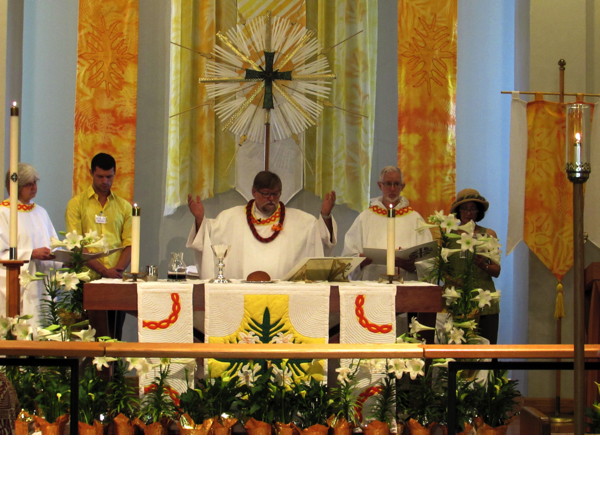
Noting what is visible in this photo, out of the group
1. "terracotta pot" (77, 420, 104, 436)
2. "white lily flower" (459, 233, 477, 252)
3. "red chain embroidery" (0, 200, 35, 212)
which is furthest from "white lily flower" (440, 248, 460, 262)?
"red chain embroidery" (0, 200, 35, 212)

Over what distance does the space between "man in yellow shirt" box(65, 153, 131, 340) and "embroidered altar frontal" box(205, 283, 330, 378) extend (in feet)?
6.68

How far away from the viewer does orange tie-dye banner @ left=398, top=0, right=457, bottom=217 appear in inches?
286

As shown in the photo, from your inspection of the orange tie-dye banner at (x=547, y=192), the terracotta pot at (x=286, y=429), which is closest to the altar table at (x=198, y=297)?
the terracotta pot at (x=286, y=429)

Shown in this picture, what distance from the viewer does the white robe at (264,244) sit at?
5.84m

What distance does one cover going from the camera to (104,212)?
667cm

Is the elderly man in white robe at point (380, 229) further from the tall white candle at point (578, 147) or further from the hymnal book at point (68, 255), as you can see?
the tall white candle at point (578, 147)

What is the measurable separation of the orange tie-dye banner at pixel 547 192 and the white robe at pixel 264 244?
1.64m

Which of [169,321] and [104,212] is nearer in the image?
[169,321]

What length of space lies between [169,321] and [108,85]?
11.5 ft

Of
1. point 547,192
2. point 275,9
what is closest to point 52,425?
point 547,192

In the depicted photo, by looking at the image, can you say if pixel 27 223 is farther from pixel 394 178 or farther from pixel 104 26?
pixel 394 178

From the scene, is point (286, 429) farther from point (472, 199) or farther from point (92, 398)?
point (472, 199)
